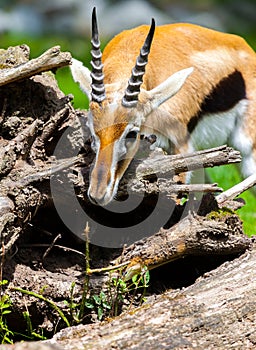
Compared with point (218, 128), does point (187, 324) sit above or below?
below

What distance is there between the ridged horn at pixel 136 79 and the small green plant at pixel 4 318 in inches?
68.8

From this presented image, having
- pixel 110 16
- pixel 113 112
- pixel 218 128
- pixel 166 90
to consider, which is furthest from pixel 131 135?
pixel 110 16

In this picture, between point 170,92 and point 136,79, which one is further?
point 170,92

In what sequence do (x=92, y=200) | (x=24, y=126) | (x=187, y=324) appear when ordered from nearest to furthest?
(x=187, y=324) → (x=92, y=200) → (x=24, y=126)

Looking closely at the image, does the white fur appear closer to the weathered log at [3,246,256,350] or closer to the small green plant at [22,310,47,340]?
the weathered log at [3,246,256,350]

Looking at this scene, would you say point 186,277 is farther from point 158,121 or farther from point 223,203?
point 158,121

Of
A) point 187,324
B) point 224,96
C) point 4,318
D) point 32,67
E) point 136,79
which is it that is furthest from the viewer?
point 224,96

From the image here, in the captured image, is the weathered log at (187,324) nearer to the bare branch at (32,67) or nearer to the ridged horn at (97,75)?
the ridged horn at (97,75)

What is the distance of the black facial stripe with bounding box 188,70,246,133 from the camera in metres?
6.91

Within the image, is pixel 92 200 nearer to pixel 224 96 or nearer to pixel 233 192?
pixel 233 192

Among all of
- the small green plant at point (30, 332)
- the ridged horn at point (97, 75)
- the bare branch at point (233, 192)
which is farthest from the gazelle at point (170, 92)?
the small green plant at point (30, 332)

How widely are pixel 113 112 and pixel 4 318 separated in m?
1.76

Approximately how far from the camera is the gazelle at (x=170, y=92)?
516 cm

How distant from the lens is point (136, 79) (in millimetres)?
5199
